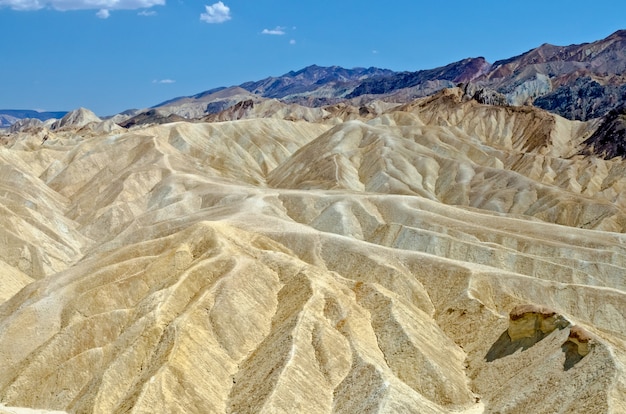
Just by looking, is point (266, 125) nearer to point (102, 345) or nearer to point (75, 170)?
point (75, 170)

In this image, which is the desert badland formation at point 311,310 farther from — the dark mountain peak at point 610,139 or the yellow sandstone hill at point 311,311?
the dark mountain peak at point 610,139

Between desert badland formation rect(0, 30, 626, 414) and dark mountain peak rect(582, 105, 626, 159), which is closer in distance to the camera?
desert badland formation rect(0, 30, 626, 414)

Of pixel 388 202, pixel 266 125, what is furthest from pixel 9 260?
pixel 266 125

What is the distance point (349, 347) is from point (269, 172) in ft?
385

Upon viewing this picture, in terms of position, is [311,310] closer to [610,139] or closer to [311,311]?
[311,311]

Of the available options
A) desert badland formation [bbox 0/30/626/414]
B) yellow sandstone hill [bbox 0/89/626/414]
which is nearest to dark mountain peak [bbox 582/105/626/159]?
desert badland formation [bbox 0/30/626/414]

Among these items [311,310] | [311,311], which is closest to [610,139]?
[311,310]

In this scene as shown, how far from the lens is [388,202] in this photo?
9094 centimetres

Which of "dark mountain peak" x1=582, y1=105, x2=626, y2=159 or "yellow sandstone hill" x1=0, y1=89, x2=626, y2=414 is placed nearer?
"yellow sandstone hill" x1=0, y1=89, x2=626, y2=414

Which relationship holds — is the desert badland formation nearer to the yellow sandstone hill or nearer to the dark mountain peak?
the yellow sandstone hill

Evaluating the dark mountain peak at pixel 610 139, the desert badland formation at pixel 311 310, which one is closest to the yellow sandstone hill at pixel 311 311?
the desert badland formation at pixel 311 310

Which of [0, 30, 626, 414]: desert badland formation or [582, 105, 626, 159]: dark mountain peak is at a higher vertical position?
[582, 105, 626, 159]: dark mountain peak

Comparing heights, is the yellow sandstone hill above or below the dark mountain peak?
below

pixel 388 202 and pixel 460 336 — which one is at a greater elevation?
pixel 388 202
